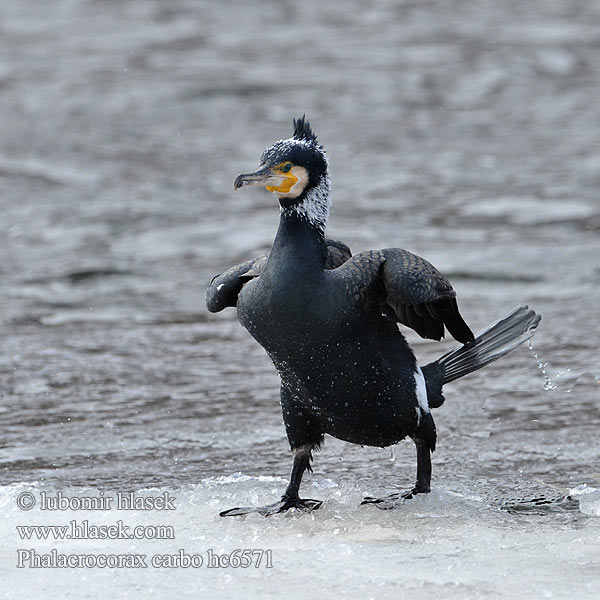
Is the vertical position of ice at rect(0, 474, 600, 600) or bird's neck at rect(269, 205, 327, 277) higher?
bird's neck at rect(269, 205, 327, 277)

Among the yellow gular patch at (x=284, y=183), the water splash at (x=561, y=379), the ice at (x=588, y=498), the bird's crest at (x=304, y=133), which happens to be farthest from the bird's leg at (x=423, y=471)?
the water splash at (x=561, y=379)

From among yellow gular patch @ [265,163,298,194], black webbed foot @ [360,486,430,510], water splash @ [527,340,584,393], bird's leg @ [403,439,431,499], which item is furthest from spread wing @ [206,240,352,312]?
water splash @ [527,340,584,393]

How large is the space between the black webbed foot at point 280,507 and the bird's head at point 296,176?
1048mm

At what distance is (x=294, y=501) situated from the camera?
486cm

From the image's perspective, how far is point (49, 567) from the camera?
4.14 meters

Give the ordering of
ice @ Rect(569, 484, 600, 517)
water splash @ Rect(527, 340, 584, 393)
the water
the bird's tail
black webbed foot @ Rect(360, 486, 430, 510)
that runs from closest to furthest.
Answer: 1. the water
2. ice @ Rect(569, 484, 600, 517)
3. black webbed foot @ Rect(360, 486, 430, 510)
4. the bird's tail
5. water splash @ Rect(527, 340, 584, 393)

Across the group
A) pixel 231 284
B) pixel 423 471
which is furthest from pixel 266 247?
pixel 423 471

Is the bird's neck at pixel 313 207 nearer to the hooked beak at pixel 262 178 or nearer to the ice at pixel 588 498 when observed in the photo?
the hooked beak at pixel 262 178

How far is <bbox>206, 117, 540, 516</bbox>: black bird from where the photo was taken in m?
4.51

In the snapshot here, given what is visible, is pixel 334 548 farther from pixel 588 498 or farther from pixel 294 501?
pixel 588 498

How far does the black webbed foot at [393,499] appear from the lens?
188 inches

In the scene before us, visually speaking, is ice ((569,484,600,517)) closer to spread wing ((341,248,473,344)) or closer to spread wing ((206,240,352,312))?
spread wing ((341,248,473,344))

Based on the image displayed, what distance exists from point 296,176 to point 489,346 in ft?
4.23

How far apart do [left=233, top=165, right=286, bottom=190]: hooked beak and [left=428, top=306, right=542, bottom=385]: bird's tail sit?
1.14 m
